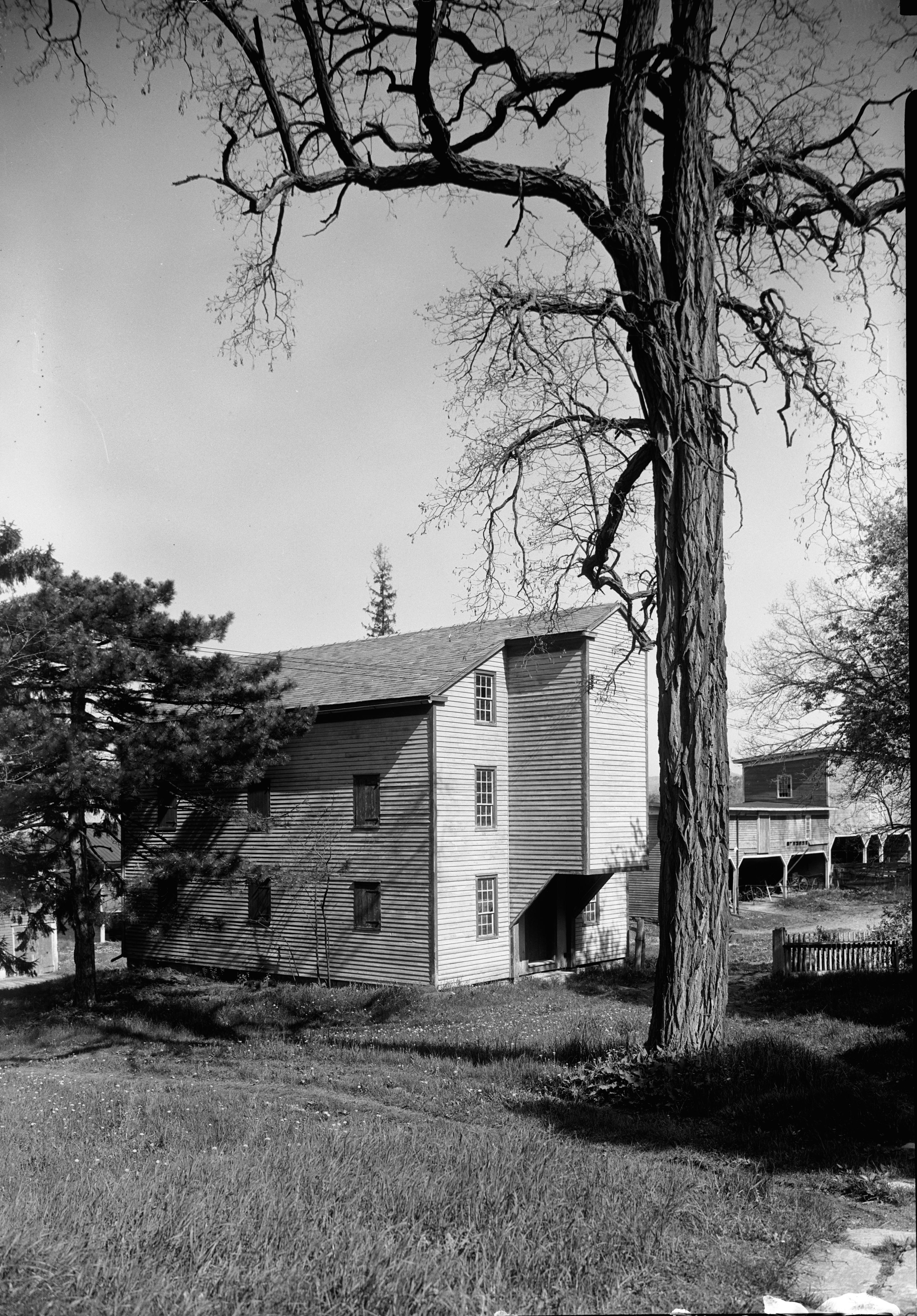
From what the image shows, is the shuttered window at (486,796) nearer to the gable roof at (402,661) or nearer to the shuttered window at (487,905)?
the shuttered window at (487,905)

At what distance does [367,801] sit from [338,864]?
138 cm

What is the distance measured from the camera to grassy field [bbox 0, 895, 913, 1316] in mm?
3551

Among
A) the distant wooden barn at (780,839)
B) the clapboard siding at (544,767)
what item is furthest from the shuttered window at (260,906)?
the distant wooden barn at (780,839)

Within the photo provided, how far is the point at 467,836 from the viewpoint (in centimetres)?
2055

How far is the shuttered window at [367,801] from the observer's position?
2067cm

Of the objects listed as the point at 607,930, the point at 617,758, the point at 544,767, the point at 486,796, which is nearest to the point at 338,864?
the point at 486,796

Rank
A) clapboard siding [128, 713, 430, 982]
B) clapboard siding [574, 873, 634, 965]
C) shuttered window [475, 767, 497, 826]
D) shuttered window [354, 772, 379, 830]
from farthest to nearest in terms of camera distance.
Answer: clapboard siding [574, 873, 634, 965] < shuttered window [475, 767, 497, 826] < shuttered window [354, 772, 379, 830] < clapboard siding [128, 713, 430, 982]

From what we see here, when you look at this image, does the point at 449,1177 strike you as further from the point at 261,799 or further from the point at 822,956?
the point at 261,799

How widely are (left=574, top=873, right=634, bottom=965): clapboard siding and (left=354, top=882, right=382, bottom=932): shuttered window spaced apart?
489 cm

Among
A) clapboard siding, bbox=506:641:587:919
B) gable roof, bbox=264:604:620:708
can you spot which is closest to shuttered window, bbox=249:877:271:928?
gable roof, bbox=264:604:620:708

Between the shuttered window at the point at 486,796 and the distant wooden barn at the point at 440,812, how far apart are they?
1.6 inches

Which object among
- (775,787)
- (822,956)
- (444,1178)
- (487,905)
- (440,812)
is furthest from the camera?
(775,787)

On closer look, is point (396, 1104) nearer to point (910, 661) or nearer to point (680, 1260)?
point (680, 1260)

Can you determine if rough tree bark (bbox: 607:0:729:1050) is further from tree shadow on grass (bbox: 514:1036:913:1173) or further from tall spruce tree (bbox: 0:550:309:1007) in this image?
tall spruce tree (bbox: 0:550:309:1007)
